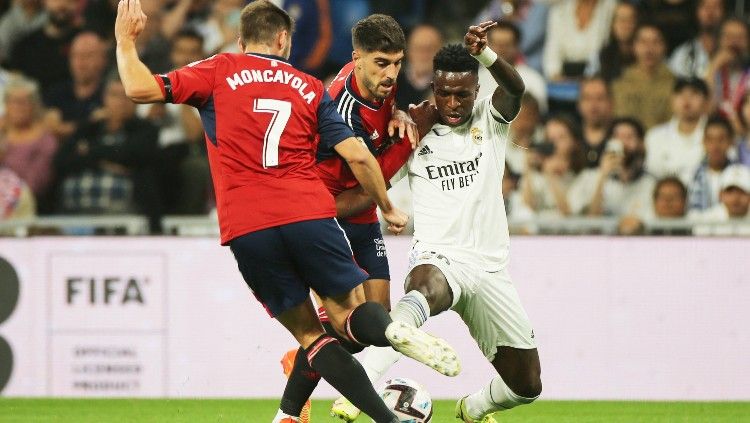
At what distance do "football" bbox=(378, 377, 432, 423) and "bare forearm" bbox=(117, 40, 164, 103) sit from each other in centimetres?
215

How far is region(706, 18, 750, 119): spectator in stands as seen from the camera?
1170 cm

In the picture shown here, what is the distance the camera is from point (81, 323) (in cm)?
983

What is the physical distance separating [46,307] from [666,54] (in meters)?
6.05

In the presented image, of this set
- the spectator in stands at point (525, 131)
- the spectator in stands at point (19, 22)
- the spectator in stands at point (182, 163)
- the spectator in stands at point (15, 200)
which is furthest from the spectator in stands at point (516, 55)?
the spectator in stands at point (19, 22)

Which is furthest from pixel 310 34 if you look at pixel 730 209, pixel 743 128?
pixel 730 209

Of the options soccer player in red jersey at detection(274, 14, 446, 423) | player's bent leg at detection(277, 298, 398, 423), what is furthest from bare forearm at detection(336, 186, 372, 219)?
player's bent leg at detection(277, 298, 398, 423)

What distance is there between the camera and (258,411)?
8992mm

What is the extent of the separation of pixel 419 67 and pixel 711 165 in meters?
2.69

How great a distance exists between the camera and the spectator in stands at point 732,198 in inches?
410

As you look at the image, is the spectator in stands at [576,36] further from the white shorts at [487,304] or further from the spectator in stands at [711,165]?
the white shorts at [487,304]

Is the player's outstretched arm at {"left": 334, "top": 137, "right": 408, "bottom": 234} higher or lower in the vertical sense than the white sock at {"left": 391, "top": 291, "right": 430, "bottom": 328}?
higher

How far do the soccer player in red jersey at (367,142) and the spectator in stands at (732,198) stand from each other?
4.17 meters

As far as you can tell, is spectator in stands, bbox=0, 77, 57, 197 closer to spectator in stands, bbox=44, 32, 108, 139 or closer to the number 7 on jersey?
spectator in stands, bbox=44, 32, 108, 139

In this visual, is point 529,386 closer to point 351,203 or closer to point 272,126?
point 351,203
